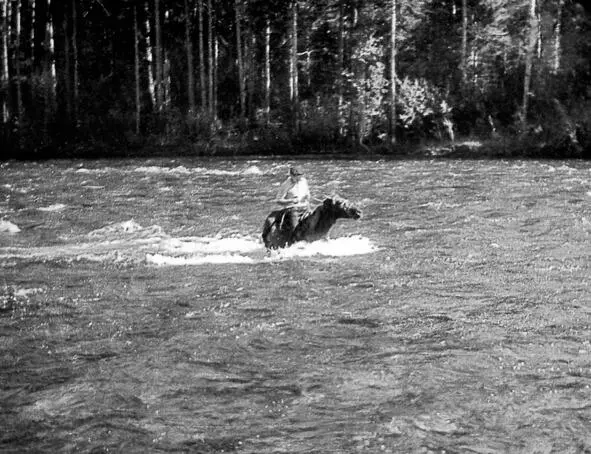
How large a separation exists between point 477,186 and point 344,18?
27.0m

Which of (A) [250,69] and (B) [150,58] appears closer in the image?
(A) [250,69]

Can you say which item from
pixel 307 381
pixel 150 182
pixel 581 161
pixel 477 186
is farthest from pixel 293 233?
pixel 581 161

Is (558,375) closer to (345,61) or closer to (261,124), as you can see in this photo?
(261,124)

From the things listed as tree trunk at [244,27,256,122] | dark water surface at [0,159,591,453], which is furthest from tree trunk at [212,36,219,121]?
dark water surface at [0,159,591,453]

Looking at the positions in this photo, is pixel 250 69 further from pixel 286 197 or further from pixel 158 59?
pixel 286 197

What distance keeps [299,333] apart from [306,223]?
258 inches

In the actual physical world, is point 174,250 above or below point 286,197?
below

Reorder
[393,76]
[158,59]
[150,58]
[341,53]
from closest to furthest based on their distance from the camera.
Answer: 1. [393,76]
2. [341,53]
3. [158,59]
4. [150,58]

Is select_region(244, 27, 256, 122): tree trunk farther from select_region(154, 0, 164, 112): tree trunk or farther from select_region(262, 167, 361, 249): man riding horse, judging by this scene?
select_region(262, 167, 361, 249): man riding horse

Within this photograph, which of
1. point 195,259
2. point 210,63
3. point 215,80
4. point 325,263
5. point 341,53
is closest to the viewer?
point 325,263

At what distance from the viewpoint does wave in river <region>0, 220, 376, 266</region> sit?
720 inches

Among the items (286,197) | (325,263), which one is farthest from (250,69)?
(325,263)

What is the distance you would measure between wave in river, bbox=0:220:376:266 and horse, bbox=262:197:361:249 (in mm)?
188

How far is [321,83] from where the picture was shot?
5791cm
